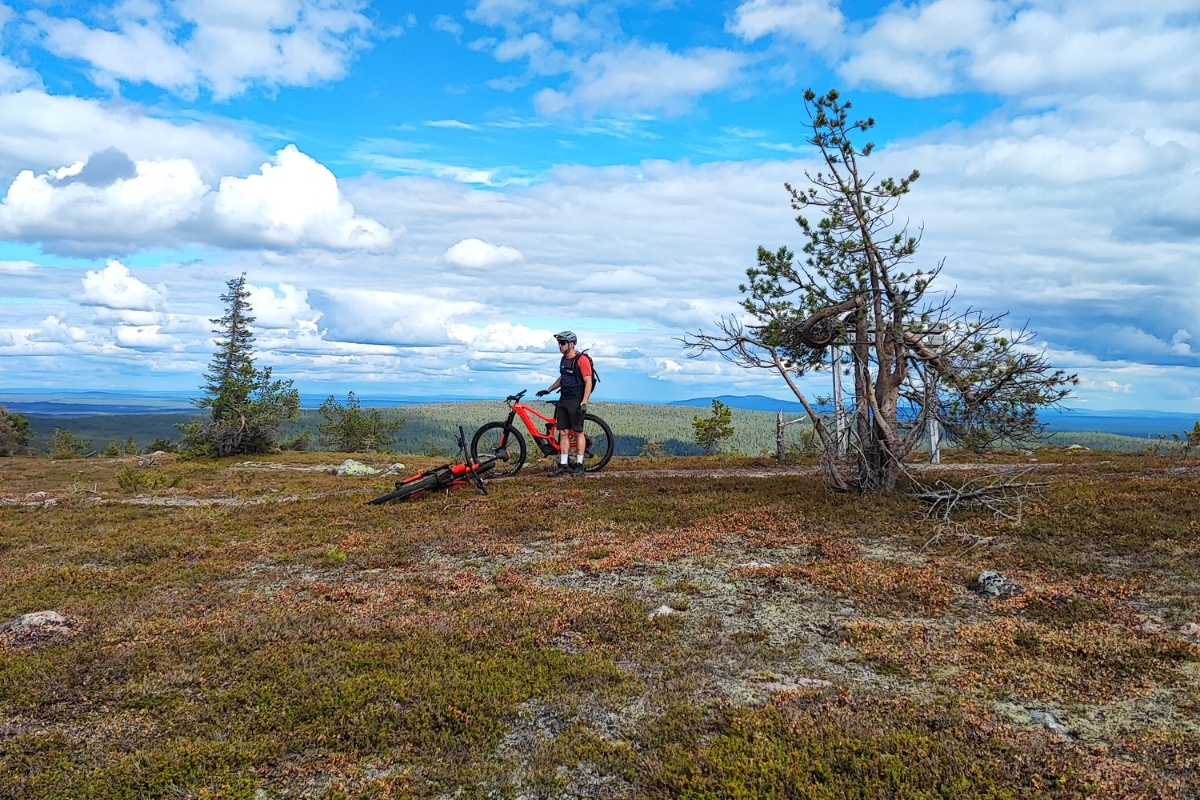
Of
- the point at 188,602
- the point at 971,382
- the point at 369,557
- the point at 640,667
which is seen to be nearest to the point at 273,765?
the point at 640,667

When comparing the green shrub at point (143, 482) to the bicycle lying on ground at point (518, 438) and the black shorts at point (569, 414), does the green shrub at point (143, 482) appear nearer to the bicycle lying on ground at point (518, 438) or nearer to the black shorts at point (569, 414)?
the bicycle lying on ground at point (518, 438)

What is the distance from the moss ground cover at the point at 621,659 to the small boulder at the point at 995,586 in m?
0.18

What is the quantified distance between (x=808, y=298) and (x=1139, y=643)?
35.6 ft

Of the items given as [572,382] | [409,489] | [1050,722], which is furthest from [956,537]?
[409,489]

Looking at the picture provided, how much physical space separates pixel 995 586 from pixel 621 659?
5.74 meters

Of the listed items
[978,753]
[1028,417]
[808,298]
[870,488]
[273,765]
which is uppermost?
[808,298]

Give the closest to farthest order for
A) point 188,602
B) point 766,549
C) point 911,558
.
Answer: point 188,602, point 911,558, point 766,549

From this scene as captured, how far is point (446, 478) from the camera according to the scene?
62.1 ft

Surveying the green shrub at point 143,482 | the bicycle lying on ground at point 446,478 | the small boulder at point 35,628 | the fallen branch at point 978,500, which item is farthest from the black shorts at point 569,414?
the green shrub at point 143,482

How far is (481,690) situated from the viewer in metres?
7.05

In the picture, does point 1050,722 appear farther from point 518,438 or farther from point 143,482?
point 143,482

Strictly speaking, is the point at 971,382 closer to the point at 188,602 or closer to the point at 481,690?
the point at 481,690

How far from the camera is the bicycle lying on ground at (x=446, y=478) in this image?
60.0 feet

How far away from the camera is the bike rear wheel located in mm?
18188
